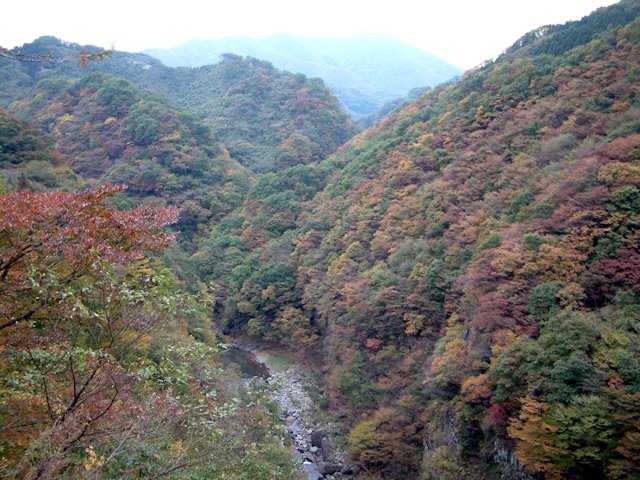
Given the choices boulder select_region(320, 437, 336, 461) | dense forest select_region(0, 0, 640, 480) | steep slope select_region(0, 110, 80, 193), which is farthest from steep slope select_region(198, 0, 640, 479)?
steep slope select_region(0, 110, 80, 193)

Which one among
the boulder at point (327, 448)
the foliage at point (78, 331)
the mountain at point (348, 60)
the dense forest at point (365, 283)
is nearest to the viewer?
the foliage at point (78, 331)

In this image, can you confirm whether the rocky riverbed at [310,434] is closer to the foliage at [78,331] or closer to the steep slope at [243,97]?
the foliage at [78,331]

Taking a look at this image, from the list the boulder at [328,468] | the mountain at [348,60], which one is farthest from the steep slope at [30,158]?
the mountain at [348,60]

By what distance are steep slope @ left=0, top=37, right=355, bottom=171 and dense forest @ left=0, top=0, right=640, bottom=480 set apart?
31.8ft

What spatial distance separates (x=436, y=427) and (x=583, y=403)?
5.30 metres

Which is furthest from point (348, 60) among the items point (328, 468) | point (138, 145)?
point (328, 468)

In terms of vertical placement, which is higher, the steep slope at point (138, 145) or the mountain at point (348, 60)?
the mountain at point (348, 60)

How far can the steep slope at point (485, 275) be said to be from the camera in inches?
406

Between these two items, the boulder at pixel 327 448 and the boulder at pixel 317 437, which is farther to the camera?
the boulder at pixel 317 437

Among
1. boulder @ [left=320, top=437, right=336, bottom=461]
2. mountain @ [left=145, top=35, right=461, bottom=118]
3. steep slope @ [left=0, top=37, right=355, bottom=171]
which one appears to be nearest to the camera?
boulder @ [left=320, top=437, right=336, bottom=461]

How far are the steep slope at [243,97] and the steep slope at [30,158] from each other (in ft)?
76.3

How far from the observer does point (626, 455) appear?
874 centimetres

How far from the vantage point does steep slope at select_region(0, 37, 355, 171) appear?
51.1m

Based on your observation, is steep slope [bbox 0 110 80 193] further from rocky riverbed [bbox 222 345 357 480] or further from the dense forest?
rocky riverbed [bbox 222 345 357 480]
